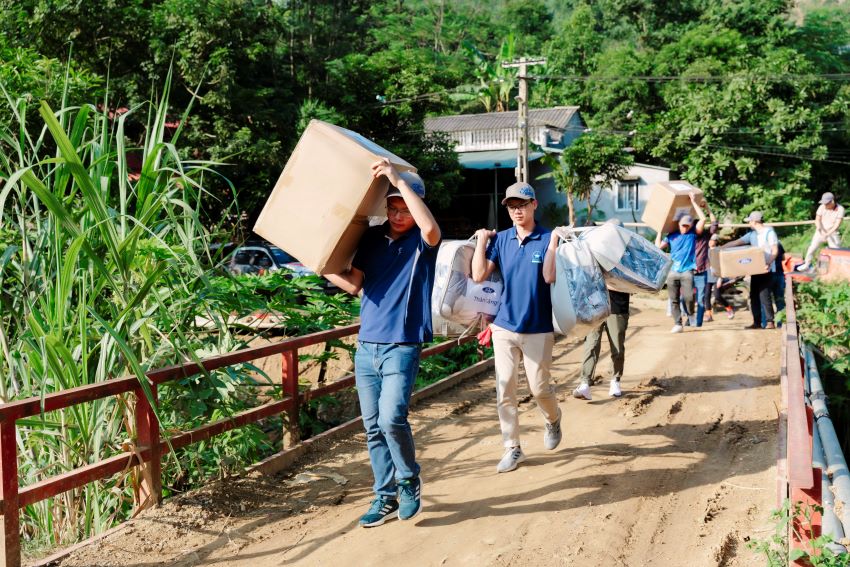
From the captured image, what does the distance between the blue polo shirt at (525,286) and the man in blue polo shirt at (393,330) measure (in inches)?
40.5

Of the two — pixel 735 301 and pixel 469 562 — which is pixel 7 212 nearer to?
pixel 469 562

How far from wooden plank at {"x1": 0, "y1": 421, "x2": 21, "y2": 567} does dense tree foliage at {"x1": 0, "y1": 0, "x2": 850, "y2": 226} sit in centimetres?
715

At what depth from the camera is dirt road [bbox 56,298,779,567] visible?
430cm

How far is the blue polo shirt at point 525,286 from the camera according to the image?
5430 mm

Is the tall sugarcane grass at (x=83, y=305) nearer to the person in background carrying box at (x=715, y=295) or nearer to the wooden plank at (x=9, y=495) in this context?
the wooden plank at (x=9, y=495)

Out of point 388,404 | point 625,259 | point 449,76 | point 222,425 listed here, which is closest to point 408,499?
point 388,404

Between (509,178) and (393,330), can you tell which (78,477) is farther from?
(509,178)

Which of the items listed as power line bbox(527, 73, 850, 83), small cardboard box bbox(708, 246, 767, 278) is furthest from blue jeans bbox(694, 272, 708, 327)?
power line bbox(527, 73, 850, 83)

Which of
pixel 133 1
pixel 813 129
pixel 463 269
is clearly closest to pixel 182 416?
pixel 463 269

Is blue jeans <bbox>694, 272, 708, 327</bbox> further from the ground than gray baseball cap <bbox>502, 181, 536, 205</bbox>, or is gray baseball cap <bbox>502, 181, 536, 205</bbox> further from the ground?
gray baseball cap <bbox>502, 181, 536, 205</bbox>

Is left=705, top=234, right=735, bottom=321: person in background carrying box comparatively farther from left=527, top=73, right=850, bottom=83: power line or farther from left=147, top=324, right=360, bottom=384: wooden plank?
left=527, top=73, right=850, bottom=83: power line

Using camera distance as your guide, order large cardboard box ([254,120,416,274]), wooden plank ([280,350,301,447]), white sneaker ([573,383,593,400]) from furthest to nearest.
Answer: white sneaker ([573,383,593,400])
wooden plank ([280,350,301,447])
large cardboard box ([254,120,416,274])

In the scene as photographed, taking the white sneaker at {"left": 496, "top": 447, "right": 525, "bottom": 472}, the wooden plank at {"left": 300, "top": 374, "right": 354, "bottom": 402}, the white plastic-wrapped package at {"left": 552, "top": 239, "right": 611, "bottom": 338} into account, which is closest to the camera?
the white plastic-wrapped package at {"left": 552, "top": 239, "right": 611, "bottom": 338}

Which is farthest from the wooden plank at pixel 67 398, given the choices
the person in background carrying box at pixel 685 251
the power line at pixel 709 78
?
the power line at pixel 709 78
